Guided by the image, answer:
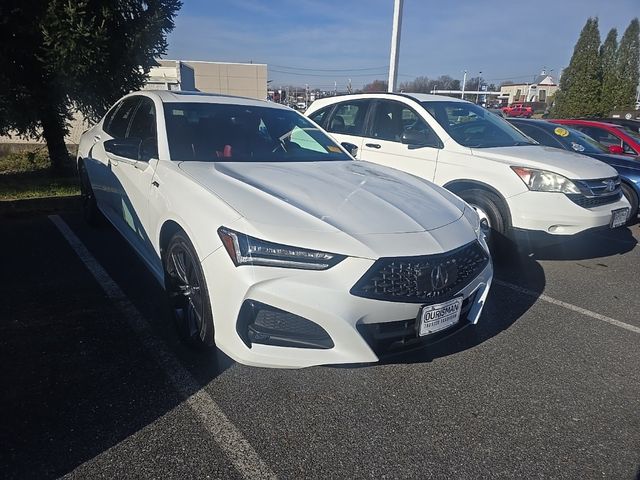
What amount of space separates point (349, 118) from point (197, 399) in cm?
476

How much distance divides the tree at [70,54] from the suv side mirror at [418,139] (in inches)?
209

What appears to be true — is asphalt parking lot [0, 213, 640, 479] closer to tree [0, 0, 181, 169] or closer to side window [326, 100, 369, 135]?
side window [326, 100, 369, 135]

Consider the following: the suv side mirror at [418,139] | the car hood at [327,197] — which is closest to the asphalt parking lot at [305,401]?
the car hood at [327,197]

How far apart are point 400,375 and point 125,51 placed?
304 inches

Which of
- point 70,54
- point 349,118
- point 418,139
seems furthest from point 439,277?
point 70,54

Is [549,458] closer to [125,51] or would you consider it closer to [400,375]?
[400,375]

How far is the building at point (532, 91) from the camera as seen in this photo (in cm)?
8606

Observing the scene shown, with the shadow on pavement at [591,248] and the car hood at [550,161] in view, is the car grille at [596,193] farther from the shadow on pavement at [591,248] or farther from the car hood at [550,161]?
the shadow on pavement at [591,248]

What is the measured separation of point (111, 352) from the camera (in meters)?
2.96

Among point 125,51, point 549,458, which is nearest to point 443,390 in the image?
point 549,458

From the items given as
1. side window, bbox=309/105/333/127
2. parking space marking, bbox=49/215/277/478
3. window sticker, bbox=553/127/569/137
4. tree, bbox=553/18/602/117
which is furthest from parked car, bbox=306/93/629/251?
tree, bbox=553/18/602/117

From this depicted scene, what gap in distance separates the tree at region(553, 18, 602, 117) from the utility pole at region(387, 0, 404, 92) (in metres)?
16.3

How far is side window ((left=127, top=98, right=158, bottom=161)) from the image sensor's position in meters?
3.47

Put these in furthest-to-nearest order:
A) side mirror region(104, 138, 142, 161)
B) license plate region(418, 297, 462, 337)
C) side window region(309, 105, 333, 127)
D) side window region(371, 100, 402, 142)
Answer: side window region(309, 105, 333, 127), side window region(371, 100, 402, 142), side mirror region(104, 138, 142, 161), license plate region(418, 297, 462, 337)
